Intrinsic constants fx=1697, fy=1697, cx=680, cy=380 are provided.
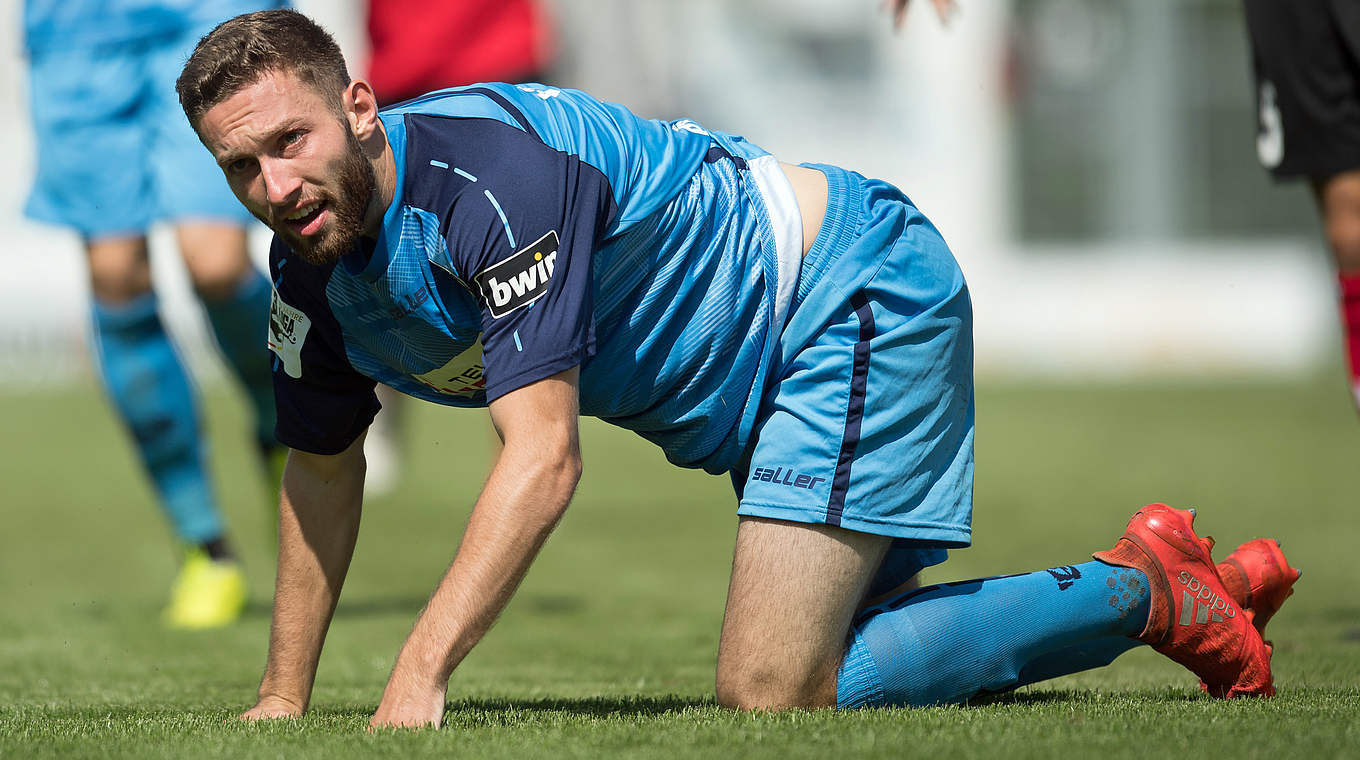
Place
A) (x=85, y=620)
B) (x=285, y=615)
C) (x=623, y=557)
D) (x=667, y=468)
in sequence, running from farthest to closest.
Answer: (x=667, y=468)
(x=623, y=557)
(x=85, y=620)
(x=285, y=615)

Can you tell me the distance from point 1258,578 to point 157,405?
131 inches

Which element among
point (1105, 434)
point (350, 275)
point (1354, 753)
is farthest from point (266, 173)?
point (1105, 434)

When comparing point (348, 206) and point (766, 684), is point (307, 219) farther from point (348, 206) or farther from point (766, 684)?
point (766, 684)

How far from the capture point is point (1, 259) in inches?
731

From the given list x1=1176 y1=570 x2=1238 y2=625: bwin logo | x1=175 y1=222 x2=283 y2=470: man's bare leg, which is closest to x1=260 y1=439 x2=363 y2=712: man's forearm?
x1=175 y1=222 x2=283 y2=470: man's bare leg

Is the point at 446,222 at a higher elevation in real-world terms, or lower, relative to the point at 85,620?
higher

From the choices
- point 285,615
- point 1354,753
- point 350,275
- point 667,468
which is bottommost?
point 667,468

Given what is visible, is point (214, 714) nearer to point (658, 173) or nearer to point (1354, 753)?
point (658, 173)

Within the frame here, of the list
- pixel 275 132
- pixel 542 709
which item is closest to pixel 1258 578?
pixel 542 709

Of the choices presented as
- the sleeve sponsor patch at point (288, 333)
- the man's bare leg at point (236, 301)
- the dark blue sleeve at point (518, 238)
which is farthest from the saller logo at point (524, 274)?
the man's bare leg at point (236, 301)

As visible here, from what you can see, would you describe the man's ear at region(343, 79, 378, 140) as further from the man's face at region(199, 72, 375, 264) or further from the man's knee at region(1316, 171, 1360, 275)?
the man's knee at region(1316, 171, 1360, 275)

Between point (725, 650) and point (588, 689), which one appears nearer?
point (725, 650)

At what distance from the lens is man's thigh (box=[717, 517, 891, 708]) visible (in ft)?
11.0

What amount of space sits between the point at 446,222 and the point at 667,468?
730cm
